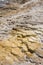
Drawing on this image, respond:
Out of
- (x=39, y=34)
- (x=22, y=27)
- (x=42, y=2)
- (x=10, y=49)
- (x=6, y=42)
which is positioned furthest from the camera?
(x=42, y=2)

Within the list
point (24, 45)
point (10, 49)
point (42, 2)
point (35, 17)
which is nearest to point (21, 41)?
point (24, 45)

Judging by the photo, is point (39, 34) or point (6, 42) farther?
point (39, 34)

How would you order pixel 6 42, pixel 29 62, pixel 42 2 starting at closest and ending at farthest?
pixel 29 62, pixel 6 42, pixel 42 2

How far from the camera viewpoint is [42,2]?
35.9ft

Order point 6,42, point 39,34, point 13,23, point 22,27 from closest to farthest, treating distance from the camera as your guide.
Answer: point 6,42, point 39,34, point 22,27, point 13,23

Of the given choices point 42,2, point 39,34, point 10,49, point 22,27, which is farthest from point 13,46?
point 42,2

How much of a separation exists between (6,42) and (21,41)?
472 mm

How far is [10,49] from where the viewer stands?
5004mm

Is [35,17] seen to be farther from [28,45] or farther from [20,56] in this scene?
[20,56]

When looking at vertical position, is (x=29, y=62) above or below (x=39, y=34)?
below

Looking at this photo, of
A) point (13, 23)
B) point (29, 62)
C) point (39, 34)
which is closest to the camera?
point (29, 62)

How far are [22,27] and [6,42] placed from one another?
1443 millimetres

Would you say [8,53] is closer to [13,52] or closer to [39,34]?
[13,52]

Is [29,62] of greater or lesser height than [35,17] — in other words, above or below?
below
